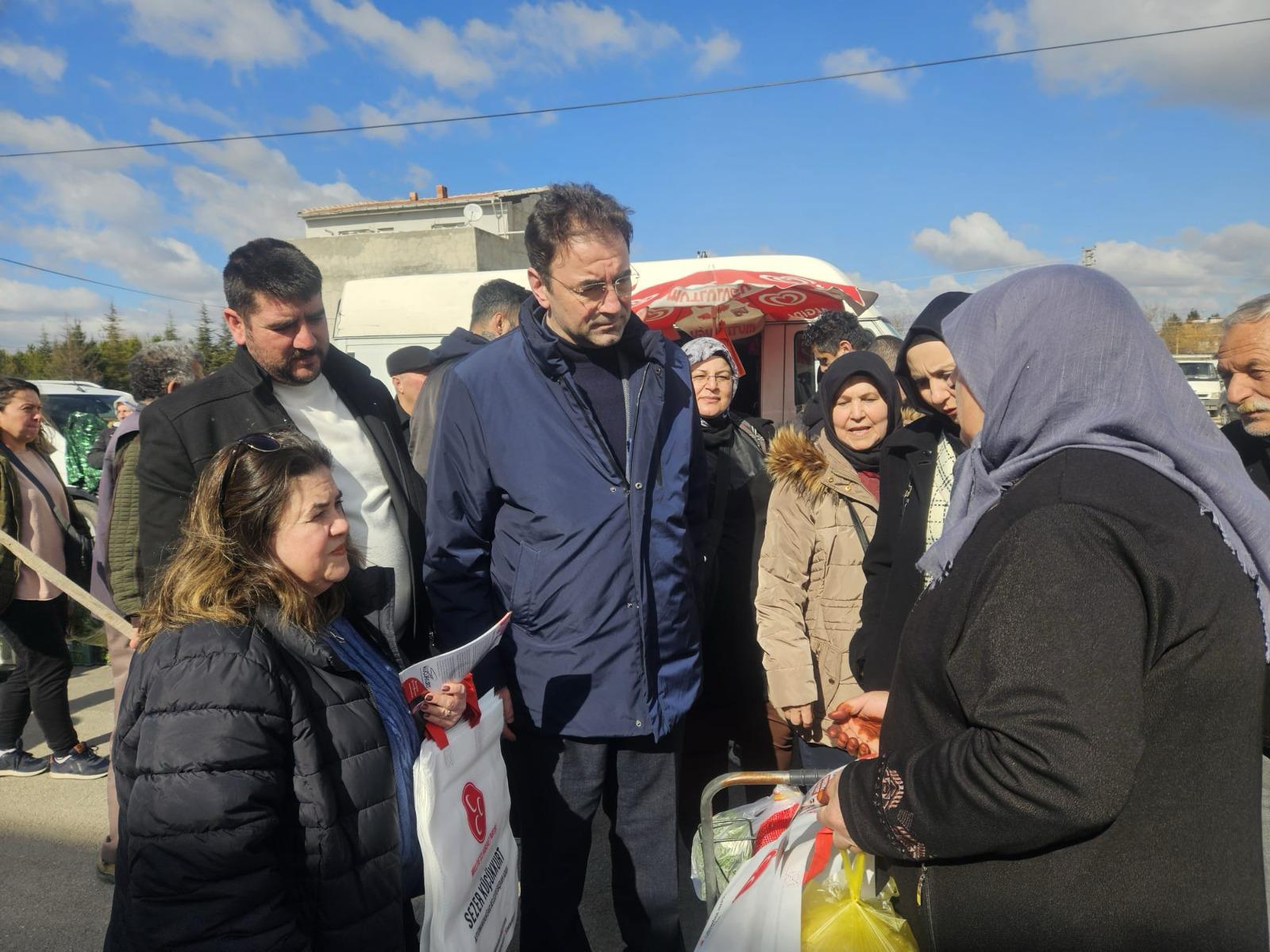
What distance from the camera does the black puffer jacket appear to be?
1.38m

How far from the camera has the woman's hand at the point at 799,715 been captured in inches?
113

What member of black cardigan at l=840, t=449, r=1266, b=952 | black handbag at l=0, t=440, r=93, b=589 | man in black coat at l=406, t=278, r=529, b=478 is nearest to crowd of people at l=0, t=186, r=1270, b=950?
black cardigan at l=840, t=449, r=1266, b=952

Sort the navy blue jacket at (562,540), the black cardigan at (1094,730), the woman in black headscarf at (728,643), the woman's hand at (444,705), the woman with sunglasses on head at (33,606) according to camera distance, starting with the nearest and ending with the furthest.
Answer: the black cardigan at (1094,730)
the woman's hand at (444,705)
the navy blue jacket at (562,540)
the woman in black headscarf at (728,643)
the woman with sunglasses on head at (33,606)

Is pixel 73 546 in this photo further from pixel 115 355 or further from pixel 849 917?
pixel 115 355

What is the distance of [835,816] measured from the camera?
4.78ft

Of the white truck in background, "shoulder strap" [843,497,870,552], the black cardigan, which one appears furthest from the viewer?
the white truck in background

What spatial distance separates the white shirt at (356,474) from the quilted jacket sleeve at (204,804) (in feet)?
3.25

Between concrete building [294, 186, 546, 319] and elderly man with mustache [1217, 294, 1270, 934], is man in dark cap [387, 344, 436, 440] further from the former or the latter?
concrete building [294, 186, 546, 319]

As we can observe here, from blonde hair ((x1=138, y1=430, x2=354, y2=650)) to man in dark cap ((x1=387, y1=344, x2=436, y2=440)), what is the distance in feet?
10.1

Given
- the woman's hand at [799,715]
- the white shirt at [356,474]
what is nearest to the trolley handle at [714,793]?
the woman's hand at [799,715]

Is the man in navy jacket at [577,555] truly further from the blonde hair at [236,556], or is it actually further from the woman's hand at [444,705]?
the blonde hair at [236,556]

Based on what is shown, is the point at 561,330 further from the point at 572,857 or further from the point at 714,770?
the point at 714,770

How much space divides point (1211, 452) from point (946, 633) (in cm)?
46

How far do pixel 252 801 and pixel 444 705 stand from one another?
485mm
